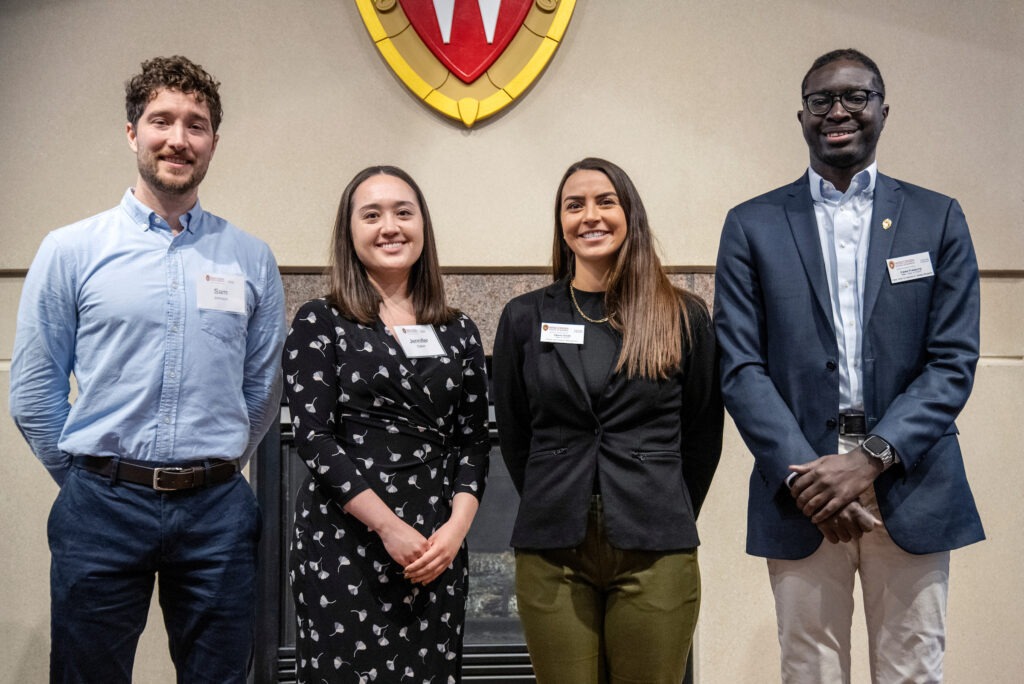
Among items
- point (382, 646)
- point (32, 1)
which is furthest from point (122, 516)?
point (32, 1)

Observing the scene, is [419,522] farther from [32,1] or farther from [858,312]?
[32,1]

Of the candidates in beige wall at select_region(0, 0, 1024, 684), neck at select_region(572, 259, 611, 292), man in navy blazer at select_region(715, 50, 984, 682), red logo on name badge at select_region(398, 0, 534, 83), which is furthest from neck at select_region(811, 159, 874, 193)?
red logo on name badge at select_region(398, 0, 534, 83)

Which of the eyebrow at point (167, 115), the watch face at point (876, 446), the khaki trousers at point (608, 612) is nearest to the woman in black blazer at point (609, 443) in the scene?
the khaki trousers at point (608, 612)

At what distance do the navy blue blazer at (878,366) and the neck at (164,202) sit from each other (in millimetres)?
1212

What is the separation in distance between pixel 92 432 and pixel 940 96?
2753mm

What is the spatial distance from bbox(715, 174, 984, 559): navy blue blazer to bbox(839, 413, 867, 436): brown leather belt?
0.02m

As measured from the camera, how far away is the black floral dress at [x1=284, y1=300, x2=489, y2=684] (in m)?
1.91

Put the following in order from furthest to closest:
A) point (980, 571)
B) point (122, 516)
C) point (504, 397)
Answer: point (980, 571) → point (504, 397) → point (122, 516)

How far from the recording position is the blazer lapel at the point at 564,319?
195cm

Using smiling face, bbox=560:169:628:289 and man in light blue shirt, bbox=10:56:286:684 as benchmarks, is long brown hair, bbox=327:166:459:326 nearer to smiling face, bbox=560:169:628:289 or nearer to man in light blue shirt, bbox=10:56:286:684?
man in light blue shirt, bbox=10:56:286:684

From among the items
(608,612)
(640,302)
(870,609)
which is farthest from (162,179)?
(870,609)

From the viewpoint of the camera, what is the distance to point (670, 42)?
3.08 meters

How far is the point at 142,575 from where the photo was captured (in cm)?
191

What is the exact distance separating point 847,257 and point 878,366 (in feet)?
0.77
